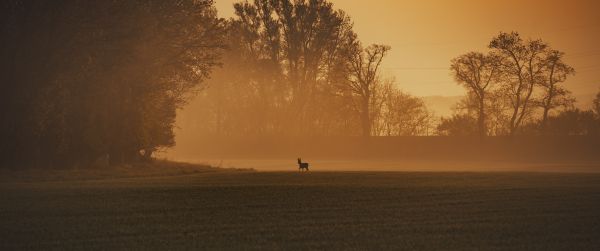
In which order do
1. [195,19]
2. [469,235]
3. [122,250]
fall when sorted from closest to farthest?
[122,250], [469,235], [195,19]

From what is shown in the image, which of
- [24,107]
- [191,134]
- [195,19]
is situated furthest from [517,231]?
[191,134]

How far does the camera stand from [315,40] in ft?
Answer: 304

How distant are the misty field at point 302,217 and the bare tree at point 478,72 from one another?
2025 inches

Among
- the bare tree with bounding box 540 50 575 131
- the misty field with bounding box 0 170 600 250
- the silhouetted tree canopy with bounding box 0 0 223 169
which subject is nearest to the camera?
the misty field with bounding box 0 170 600 250

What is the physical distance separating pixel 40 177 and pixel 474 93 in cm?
6318

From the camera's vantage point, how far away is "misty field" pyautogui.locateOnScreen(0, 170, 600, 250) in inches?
701

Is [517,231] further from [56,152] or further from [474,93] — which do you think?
[474,93]

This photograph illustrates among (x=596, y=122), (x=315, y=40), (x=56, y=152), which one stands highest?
(x=315, y=40)

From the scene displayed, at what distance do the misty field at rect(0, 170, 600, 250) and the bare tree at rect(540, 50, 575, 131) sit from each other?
166 ft

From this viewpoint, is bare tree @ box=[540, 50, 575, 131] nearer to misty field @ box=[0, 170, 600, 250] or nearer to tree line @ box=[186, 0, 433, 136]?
tree line @ box=[186, 0, 433, 136]

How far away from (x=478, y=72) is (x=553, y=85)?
822cm

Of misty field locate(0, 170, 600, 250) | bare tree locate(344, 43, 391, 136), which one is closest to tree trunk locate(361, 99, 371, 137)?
bare tree locate(344, 43, 391, 136)

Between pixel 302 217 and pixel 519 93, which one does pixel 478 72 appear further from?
pixel 302 217

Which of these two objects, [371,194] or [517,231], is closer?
[517,231]
